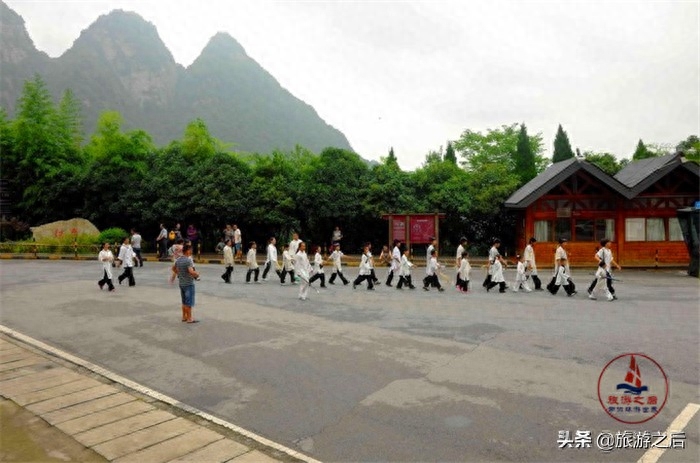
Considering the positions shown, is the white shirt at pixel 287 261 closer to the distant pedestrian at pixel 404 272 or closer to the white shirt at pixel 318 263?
the white shirt at pixel 318 263

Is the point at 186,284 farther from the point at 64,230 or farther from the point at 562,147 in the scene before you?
the point at 562,147

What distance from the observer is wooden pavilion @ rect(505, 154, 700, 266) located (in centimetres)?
2356

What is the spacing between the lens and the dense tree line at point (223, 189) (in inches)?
1030

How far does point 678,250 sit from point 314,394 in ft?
80.5

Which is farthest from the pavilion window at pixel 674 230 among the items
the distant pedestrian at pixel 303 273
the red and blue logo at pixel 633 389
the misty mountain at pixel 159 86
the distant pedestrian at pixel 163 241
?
the misty mountain at pixel 159 86

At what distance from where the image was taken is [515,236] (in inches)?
1099

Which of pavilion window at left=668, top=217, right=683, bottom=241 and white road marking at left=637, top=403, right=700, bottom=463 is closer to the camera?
white road marking at left=637, top=403, right=700, bottom=463

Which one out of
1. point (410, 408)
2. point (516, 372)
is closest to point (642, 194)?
point (516, 372)

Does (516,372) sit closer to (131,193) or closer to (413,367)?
(413,367)

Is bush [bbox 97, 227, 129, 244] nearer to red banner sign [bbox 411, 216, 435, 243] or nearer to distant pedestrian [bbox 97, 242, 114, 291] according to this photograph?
distant pedestrian [bbox 97, 242, 114, 291]

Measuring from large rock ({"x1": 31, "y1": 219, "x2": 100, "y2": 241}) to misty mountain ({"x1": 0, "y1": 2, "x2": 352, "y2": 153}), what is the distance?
5109cm

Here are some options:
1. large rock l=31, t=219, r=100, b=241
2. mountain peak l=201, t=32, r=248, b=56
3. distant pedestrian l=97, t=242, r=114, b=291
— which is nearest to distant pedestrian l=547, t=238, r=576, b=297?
distant pedestrian l=97, t=242, r=114, b=291

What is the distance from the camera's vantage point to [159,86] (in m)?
98.6

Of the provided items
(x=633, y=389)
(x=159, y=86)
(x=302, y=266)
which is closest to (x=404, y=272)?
(x=302, y=266)
